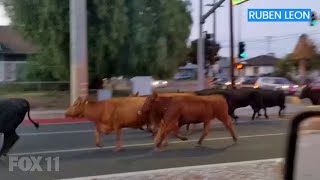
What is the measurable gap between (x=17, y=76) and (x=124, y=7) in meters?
16.9

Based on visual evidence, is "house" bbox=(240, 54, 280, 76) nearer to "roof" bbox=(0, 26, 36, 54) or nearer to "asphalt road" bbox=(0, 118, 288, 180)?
"roof" bbox=(0, 26, 36, 54)

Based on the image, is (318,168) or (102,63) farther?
(102,63)

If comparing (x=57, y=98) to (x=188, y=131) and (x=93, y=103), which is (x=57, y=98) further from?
(x=93, y=103)

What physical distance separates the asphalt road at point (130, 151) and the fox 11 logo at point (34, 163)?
0.22ft

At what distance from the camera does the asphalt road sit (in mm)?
9195

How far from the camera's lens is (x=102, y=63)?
2698cm

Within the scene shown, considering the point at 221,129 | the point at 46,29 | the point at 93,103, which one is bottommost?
the point at 221,129

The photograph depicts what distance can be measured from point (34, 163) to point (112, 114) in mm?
2345

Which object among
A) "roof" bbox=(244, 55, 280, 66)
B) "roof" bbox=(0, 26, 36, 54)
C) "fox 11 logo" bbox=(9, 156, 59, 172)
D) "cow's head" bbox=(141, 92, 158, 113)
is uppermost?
"roof" bbox=(0, 26, 36, 54)

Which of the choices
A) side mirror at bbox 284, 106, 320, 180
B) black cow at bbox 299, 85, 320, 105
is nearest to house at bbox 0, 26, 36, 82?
black cow at bbox 299, 85, 320, 105

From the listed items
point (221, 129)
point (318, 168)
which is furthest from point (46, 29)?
point (318, 168)

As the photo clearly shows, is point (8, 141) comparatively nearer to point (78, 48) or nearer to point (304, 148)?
point (304, 148)

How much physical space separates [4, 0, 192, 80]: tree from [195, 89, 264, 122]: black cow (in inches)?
362

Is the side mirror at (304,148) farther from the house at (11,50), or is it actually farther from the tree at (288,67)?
the tree at (288,67)
